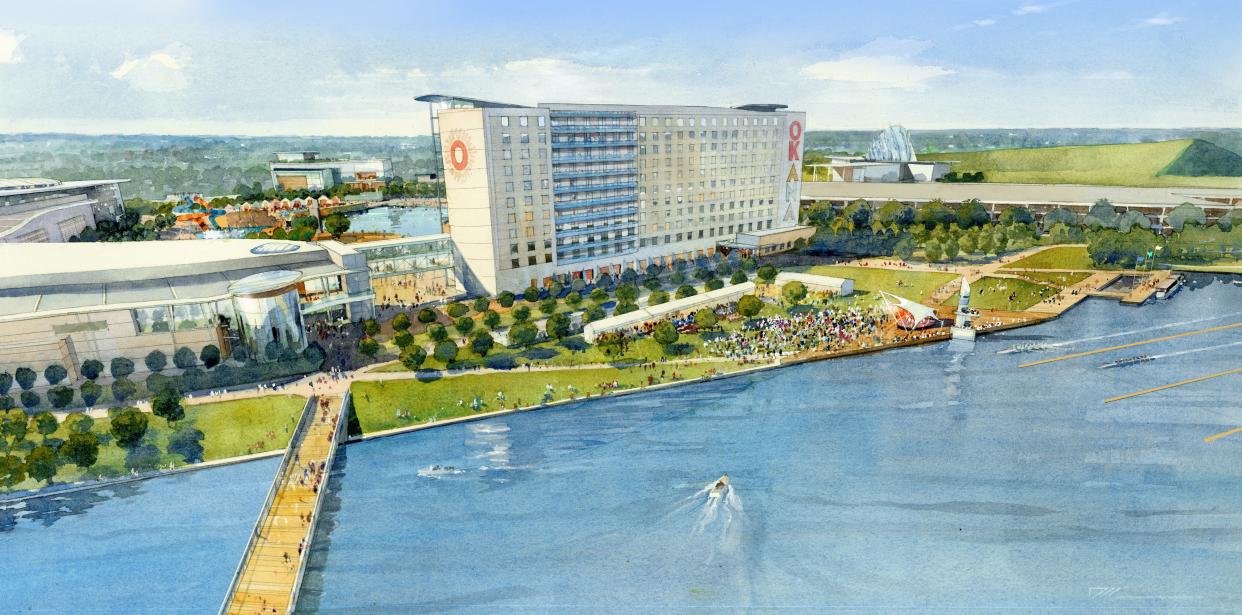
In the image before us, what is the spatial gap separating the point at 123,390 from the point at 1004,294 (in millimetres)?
67642

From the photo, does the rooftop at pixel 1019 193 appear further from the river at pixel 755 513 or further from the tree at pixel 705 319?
the tree at pixel 705 319

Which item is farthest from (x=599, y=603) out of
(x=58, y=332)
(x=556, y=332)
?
(x=58, y=332)

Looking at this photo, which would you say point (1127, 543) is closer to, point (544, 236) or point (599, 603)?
point (599, 603)

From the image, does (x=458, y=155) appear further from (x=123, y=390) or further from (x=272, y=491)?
(x=272, y=491)

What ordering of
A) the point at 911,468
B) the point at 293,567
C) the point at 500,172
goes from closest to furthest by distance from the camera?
1. the point at 293,567
2. the point at 911,468
3. the point at 500,172

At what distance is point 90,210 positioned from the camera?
3541 inches

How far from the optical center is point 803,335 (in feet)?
160

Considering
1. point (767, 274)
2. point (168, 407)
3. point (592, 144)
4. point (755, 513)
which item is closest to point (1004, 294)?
point (767, 274)

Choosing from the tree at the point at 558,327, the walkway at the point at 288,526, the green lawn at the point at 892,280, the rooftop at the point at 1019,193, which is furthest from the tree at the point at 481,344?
the rooftop at the point at 1019,193

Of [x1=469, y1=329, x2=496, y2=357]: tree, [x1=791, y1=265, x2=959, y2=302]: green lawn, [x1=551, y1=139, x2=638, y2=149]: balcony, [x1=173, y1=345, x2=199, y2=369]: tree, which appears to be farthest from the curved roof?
[x1=791, y1=265, x2=959, y2=302]: green lawn

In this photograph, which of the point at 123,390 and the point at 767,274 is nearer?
the point at 123,390

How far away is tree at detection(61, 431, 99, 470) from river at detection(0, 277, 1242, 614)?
3.33m

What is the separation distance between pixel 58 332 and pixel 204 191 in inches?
5511

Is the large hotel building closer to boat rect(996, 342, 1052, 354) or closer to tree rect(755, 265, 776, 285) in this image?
tree rect(755, 265, 776, 285)
